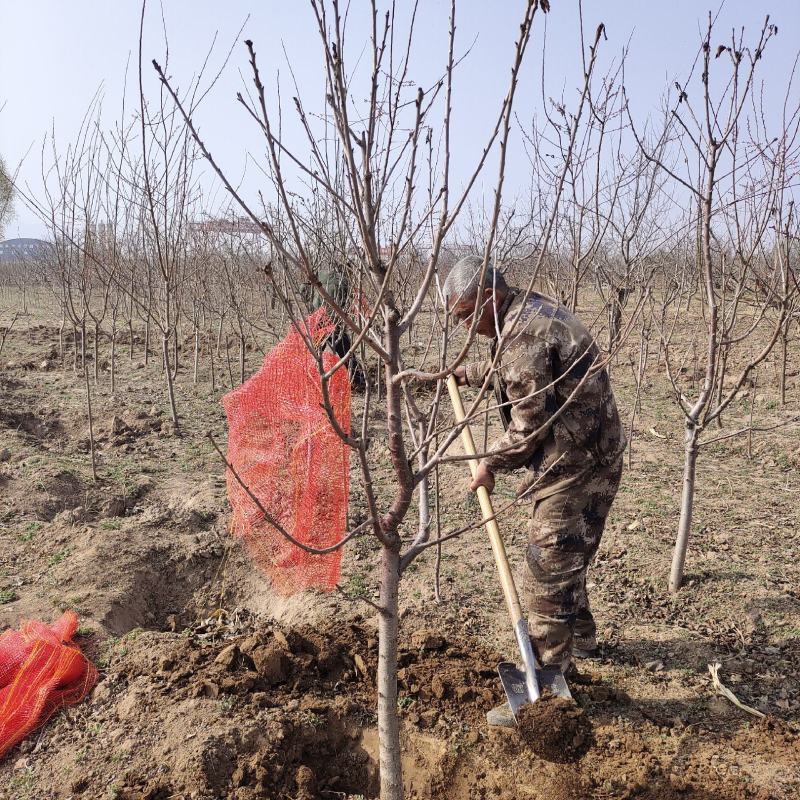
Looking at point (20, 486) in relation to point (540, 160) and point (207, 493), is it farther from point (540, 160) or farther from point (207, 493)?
point (540, 160)

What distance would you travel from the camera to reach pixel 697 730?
2.40 metres

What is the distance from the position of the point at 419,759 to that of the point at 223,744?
0.68 metres

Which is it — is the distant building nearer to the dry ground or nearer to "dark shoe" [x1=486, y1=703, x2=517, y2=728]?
the dry ground

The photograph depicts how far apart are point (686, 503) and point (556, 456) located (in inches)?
41.0

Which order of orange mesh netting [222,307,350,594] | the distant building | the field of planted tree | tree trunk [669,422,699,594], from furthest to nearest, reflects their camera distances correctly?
the distant building, orange mesh netting [222,307,350,594], tree trunk [669,422,699,594], the field of planted tree

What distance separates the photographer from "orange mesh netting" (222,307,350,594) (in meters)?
3.25

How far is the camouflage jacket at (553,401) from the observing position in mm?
A: 2318

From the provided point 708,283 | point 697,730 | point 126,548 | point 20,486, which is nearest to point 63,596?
point 126,548

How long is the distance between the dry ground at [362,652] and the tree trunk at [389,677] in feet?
1.90

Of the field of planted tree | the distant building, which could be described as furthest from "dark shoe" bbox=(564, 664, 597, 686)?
the distant building

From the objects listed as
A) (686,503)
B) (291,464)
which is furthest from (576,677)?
(291,464)

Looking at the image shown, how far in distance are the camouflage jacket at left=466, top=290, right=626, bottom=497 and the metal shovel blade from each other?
0.67m

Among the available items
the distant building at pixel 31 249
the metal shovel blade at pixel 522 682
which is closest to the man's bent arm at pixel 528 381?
the metal shovel blade at pixel 522 682

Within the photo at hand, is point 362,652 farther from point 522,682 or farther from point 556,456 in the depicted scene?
point 556,456
